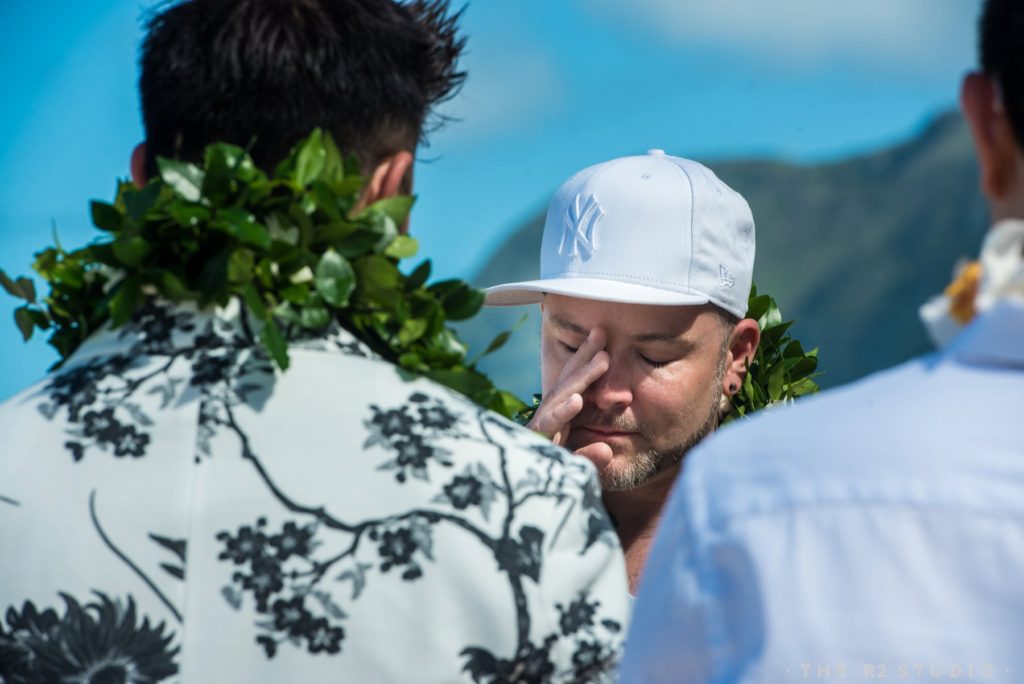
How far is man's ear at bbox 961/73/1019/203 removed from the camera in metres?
1.20

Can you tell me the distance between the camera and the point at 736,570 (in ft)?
3.89

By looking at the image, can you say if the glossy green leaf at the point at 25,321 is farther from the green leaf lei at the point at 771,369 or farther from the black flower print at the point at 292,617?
the green leaf lei at the point at 771,369

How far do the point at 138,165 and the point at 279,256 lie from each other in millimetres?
309

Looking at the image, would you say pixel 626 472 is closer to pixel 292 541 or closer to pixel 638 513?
pixel 638 513

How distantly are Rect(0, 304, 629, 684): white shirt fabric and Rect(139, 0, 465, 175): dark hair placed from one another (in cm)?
30

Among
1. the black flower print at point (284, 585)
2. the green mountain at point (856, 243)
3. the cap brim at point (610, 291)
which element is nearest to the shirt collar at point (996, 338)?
the black flower print at point (284, 585)

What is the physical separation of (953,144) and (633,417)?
46206 mm

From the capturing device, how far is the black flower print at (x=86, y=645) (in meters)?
1.55

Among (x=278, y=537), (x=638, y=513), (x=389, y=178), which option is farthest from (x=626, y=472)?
(x=278, y=537)

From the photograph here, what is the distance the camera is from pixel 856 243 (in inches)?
1890

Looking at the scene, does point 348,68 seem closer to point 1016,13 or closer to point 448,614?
point 448,614

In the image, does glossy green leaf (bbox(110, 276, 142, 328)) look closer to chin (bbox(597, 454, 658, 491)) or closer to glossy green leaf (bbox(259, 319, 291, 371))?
glossy green leaf (bbox(259, 319, 291, 371))

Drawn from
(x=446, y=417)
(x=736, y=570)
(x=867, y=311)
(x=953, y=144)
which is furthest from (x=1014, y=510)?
(x=953, y=144)

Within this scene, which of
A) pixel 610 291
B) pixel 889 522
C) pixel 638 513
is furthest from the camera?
pixel 638 513
